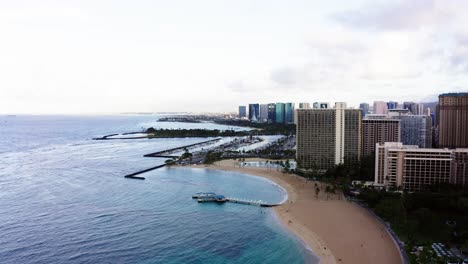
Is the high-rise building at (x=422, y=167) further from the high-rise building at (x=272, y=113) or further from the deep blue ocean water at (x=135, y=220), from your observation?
the high-rise building at (x=272, y=113)

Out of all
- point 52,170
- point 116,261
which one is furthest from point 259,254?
point 52,170

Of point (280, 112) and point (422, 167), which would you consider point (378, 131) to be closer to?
point (422, 167)

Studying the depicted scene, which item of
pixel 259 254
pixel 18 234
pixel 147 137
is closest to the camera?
pixel 259 254

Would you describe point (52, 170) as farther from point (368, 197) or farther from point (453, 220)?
point (453, 220)

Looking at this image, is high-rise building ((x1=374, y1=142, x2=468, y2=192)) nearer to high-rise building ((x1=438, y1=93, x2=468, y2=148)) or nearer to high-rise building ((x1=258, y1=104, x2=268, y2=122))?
high-rise building ((x1=438, y1=93, x2=468, y2=148))

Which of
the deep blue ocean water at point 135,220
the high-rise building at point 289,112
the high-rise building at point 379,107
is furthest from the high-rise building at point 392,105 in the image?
the deep blue ocean water at point 135,220

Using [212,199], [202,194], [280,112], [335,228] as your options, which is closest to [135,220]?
[212,199]
